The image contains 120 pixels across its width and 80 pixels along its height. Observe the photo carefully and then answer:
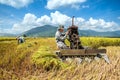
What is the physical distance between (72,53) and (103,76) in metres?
4.11

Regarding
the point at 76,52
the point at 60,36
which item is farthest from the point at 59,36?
the point at 76,52

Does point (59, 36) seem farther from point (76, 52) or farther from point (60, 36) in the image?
point (76, 52)

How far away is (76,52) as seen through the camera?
11938 mm

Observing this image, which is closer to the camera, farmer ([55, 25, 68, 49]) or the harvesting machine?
the harvesting machine

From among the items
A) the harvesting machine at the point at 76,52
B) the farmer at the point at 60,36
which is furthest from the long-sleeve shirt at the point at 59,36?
the harvesting machine at the point at 76,52

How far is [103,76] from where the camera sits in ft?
25.8

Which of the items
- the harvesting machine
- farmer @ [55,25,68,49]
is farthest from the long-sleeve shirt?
the harvesting machine

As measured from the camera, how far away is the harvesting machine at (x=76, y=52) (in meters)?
11.5

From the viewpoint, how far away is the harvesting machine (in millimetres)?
11531

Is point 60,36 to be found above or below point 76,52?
above

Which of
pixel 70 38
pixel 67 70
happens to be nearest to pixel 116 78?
pixel 67 70

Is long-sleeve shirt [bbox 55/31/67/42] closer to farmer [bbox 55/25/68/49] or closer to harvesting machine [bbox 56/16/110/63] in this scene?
farmer [bbox 55/25/68/49]

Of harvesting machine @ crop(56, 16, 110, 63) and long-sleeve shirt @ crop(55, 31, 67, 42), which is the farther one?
long-sleeve shirt @ crop(55, 31, 67, 42)

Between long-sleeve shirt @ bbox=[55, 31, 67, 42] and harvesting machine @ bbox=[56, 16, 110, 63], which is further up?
long-sleeve shirt @ bbox=[55, 31, 67, 42]
